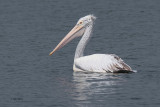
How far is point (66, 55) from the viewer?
2136 centimetres

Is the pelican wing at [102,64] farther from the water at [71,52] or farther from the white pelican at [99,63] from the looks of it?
the water at [71,52]

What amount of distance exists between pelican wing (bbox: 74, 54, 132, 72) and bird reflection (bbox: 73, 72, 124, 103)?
0.22 m

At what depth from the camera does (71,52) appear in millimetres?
21906

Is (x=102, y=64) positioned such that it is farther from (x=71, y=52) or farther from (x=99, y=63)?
(x=71, y=52)

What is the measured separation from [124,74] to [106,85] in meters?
1.66

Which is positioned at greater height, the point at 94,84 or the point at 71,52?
the point at 94,84

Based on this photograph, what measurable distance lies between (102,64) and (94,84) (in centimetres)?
173

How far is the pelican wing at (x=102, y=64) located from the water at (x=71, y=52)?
0.91 feet

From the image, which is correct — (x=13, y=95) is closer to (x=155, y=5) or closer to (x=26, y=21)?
(x=26, y=21)

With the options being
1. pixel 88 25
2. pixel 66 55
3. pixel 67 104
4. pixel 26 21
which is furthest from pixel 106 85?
pixel 26 21

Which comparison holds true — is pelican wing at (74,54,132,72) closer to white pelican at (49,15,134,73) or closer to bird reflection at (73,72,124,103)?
white pelican at (49,15,134,73)

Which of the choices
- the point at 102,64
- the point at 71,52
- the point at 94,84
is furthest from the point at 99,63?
the point at 71,52

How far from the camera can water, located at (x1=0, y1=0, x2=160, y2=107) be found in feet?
49.6

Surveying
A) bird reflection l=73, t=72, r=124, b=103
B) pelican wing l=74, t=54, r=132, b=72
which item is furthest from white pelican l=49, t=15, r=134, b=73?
bird reflection l=73, t=72, r=124, b=103
